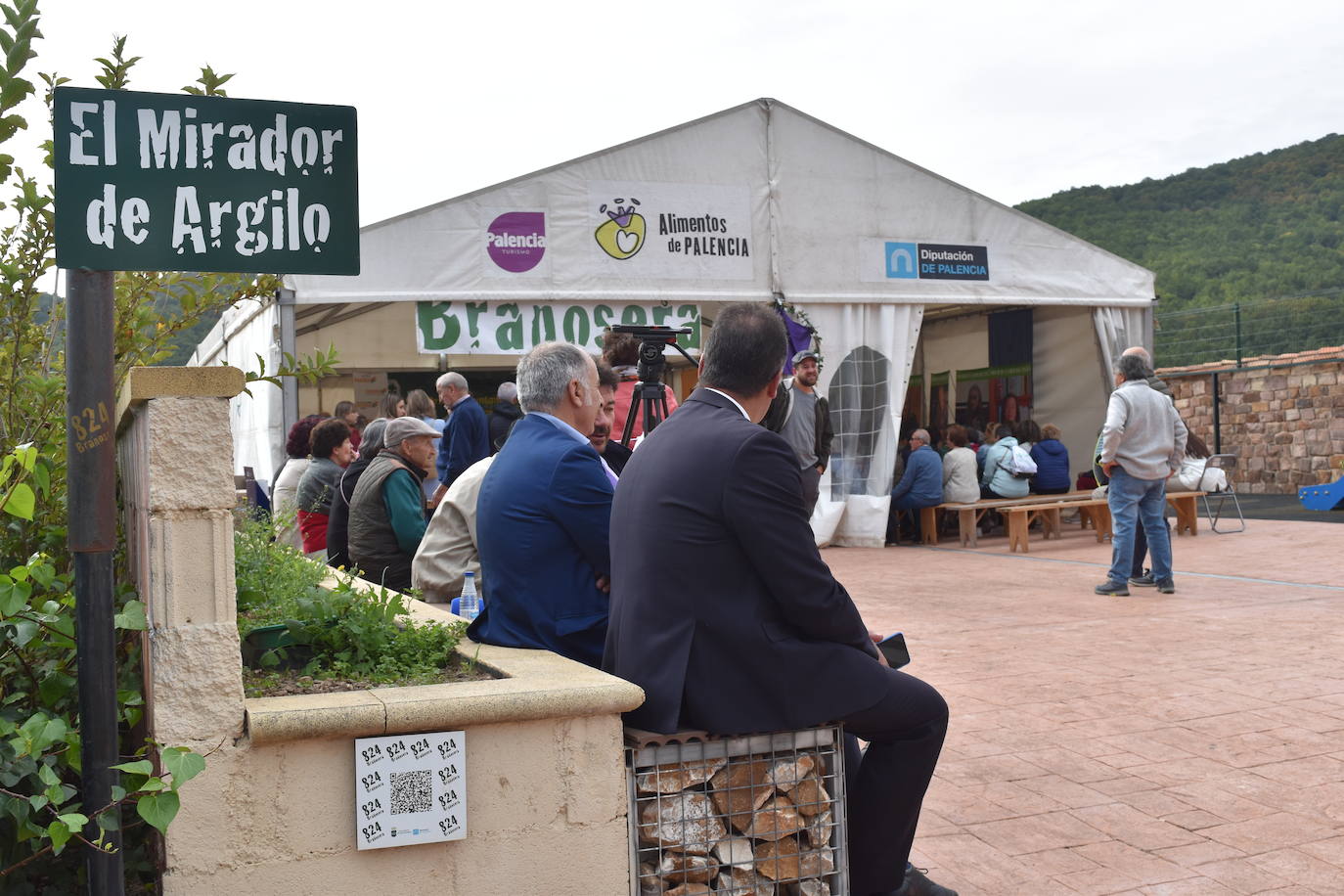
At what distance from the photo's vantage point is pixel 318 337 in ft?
43.1

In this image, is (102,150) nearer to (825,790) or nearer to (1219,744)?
(825,790)

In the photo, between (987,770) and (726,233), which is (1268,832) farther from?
(726,233)

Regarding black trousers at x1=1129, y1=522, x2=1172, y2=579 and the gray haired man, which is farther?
black trousers at x1=1129, y1=522, x2=1172, y2=579

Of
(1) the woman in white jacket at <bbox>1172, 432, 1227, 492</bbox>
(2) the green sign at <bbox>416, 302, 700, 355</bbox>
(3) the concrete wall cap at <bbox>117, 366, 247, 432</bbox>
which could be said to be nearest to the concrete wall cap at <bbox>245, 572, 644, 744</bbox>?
(3) the concrete wall cap at <bbox>117, 366, 247, 432</bbox>

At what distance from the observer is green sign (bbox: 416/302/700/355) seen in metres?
11.3

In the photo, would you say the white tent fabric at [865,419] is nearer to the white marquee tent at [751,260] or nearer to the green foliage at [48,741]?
the white marquee tent at [751,260]

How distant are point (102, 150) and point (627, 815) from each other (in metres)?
1.69

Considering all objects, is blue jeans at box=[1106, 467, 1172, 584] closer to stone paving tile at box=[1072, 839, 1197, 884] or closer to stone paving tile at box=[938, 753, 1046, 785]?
stone paving tile at box=[938, 753, 1046, 785]

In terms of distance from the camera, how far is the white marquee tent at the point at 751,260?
37.2 ft

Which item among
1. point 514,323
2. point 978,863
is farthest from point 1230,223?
point 978,863

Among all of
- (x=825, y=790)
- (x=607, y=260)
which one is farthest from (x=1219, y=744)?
(x=607, y=260)

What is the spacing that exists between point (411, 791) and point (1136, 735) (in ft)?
11.5

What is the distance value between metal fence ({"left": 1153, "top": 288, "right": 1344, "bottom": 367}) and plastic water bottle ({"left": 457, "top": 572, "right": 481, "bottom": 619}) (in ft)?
57.9

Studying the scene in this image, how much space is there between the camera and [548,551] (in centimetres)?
330
